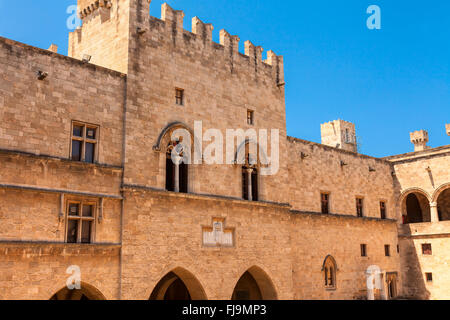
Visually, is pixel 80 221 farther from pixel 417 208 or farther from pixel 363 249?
pixel 417 208

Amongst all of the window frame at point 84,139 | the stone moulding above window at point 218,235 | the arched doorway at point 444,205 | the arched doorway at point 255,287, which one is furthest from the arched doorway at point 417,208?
the window frame at point 84,139

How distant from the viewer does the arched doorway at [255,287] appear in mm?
18953

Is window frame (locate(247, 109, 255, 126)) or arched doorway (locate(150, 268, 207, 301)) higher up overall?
window frame (locate(247, 109, 255, 126))

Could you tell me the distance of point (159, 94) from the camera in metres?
16.5

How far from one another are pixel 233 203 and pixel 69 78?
7466mm

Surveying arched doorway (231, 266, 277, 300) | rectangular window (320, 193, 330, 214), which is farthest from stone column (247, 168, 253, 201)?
rectangular window (320, 193, 330, 214)

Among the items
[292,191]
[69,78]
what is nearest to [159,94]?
[69,78]

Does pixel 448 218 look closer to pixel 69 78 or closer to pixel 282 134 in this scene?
pixel 282 134

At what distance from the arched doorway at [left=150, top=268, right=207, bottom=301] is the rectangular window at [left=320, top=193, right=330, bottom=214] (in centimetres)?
800

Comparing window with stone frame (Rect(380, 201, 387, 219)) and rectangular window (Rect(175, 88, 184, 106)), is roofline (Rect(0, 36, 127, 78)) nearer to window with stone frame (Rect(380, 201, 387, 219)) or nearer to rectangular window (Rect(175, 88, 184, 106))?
rectangular window (Rect(175, 88, 184, 106))

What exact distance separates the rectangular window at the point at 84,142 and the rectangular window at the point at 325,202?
12611 millimetres

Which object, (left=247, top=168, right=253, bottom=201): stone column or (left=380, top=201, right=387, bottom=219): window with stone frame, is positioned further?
(left=380, top=201, right=387, bottom=219): window with stone frame

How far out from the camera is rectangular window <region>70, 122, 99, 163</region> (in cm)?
1445

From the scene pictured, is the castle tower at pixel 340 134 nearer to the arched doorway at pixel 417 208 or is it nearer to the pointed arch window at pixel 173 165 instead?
the arched doorway at pixel 417 208
